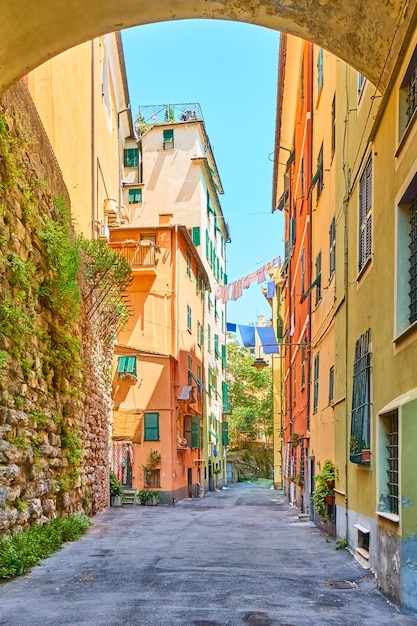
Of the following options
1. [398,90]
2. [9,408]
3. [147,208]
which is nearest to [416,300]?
[398,90]

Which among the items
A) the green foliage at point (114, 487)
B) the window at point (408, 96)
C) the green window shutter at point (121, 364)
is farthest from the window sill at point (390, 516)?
the green window shutter at point (121, 364)

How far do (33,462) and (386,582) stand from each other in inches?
182

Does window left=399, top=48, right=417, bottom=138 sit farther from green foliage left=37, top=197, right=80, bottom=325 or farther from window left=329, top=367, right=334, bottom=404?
window left=329, top=367, right=334, bottom=404

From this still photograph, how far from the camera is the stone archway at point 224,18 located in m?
6.57

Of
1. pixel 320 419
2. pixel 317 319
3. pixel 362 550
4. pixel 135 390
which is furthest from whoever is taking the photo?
pixel 135 390

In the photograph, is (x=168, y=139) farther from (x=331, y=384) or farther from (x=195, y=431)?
(x=331, y=384)

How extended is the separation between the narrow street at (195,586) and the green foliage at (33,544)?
130mm

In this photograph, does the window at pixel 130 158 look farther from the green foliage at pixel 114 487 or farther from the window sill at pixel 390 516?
the window sill at pixel 390 516

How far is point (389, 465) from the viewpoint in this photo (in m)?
7.18

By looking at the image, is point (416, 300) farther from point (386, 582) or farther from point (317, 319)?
point (317, 319)

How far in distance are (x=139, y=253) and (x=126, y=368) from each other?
4657mm

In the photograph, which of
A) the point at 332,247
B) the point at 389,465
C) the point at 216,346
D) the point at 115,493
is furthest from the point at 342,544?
the point at 216,346

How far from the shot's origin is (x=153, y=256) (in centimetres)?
2519

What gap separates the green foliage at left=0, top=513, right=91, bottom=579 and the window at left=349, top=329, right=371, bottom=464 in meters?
4.17
